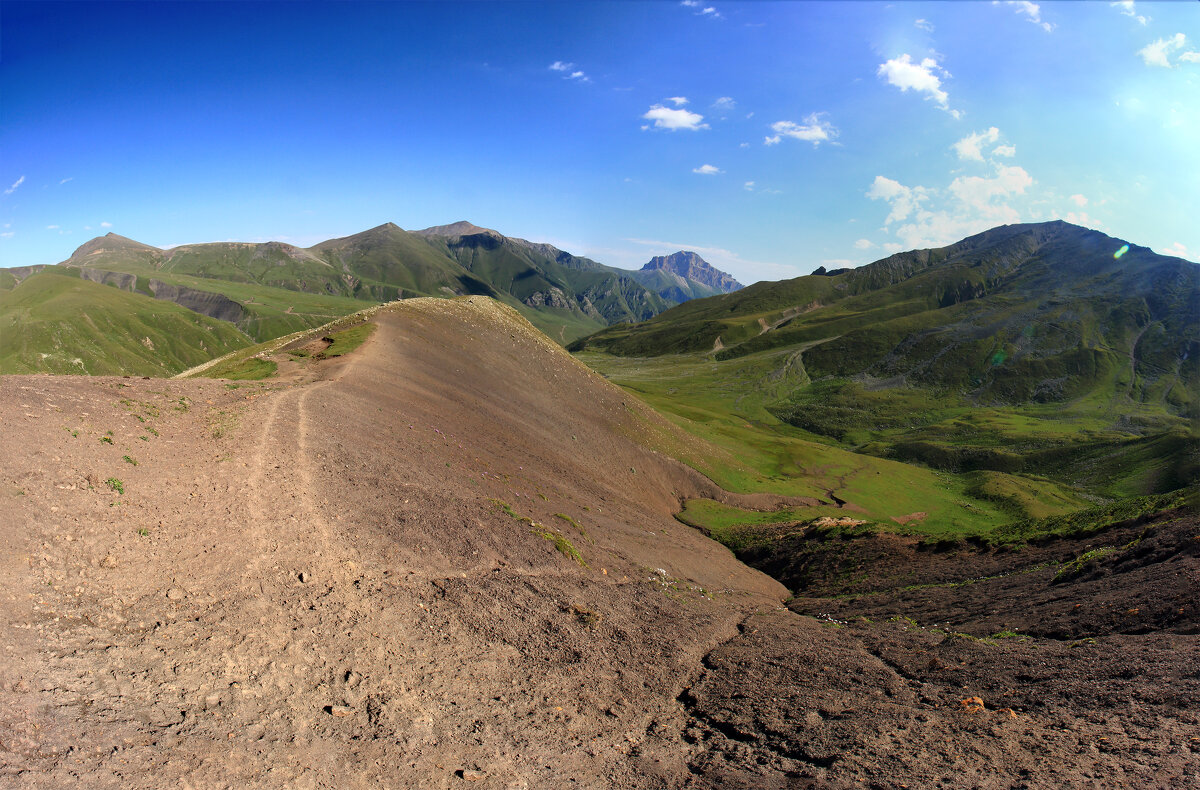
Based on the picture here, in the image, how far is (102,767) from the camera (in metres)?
9.07

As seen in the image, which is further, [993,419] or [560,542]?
[993,419]

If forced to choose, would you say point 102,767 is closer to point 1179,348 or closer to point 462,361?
point 462,361

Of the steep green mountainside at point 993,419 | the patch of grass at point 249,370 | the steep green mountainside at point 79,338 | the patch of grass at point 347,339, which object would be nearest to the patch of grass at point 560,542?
the patch of grass at point 249,370

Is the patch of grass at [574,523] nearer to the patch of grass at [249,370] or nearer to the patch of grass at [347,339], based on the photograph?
the patch of grass at [249,370]

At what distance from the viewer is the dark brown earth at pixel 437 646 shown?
35.2ft

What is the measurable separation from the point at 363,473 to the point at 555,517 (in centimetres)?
1012

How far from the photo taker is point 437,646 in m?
14.7

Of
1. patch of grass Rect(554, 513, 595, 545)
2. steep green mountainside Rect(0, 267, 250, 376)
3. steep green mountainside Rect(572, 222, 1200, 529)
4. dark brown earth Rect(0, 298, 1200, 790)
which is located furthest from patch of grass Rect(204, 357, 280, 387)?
steep green mountainside Rect(0, 267, 250, 376)

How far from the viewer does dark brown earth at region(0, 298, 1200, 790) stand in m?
10.7

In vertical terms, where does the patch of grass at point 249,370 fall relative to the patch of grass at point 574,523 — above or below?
above

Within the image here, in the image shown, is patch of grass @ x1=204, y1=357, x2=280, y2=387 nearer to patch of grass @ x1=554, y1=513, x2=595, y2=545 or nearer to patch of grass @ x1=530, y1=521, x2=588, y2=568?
patch of grass @ x1=554, y1=513, x2=595, y2=545

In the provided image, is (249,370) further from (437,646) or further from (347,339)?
(437,646)

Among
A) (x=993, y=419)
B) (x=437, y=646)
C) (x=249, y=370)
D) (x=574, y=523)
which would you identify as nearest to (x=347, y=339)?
(x=249, y=370)

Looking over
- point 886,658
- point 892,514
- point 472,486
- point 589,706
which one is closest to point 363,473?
point 472,486
